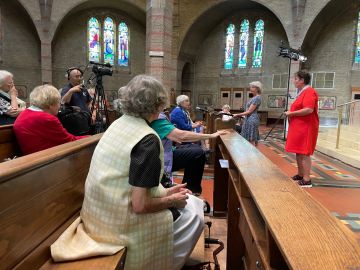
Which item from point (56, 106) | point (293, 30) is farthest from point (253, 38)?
point (56, 106)

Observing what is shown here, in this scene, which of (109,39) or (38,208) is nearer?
(38,208)

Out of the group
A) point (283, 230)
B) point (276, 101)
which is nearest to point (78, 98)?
point (283, 230)

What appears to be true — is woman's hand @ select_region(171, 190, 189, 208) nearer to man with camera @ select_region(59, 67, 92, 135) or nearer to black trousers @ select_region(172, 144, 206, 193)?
black trousers @ select_region(172, 144, 206, 193)

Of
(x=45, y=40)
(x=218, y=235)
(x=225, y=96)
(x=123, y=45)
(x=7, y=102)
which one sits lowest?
(x=218, y=235)

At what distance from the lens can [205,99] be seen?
59.6 ft

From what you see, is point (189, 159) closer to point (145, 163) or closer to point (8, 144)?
point (8, 144)

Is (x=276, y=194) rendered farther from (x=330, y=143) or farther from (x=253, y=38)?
(x=253, y=38)

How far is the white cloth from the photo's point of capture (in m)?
1.69

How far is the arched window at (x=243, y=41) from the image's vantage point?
54.5 feet

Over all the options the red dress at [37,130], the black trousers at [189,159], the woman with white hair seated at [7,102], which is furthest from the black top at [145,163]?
the woman with white hair seated at [7,102]

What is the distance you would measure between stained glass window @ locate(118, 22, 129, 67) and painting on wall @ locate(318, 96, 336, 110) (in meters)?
10.5

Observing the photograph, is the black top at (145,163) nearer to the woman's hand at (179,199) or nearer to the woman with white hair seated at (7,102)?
the woman's hand at (179,199)

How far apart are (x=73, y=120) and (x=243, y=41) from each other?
49.5ft

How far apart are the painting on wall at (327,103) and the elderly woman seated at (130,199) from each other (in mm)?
14980
